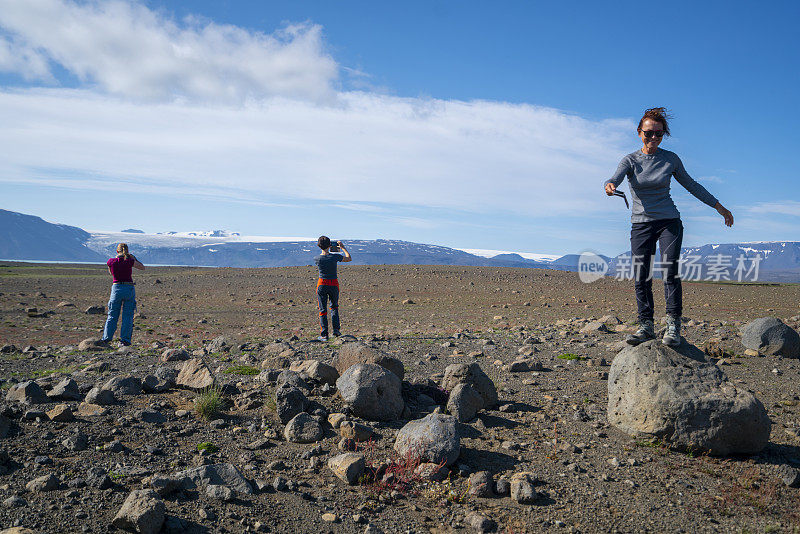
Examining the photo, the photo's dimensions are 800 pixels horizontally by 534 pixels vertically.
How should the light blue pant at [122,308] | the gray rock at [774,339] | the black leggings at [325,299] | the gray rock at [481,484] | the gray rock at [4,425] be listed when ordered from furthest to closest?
the black leggings at [325,299] → the light blue pant at [122,308] → the gray rock at [774,339] → the gray rock at [4,425] → the gray rock at [481,484]

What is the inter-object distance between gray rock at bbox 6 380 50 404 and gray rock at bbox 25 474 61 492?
2.71 meters

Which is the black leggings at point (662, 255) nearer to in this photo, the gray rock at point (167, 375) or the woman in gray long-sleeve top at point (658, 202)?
the woman in gray long-sleeve top at point (658, 202)

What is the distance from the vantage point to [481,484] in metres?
5.10

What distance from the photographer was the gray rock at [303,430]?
6152 millimetres

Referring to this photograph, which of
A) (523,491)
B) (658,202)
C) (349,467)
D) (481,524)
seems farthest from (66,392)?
(658,202)

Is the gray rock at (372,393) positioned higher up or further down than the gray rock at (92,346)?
higher up

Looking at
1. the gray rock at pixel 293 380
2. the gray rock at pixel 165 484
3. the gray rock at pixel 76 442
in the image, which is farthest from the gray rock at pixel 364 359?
the gray rock at pixel 76 442

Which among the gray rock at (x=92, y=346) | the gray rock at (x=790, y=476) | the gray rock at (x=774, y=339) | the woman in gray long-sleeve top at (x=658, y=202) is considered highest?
the woman in gray long-sleeve top at (x=658, y=202)

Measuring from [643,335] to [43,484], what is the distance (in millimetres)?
6954

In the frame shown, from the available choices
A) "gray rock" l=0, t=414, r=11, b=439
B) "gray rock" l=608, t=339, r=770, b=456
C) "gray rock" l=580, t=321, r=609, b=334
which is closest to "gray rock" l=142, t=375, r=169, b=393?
"gray rock" l=0, t=414, r=11, b=439

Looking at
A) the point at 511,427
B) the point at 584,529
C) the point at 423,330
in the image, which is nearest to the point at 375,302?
the point at 423,330

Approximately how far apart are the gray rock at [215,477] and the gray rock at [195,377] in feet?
8.63

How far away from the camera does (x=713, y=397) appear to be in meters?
5.61

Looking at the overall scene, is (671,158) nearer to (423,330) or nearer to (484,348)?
(484,348)
